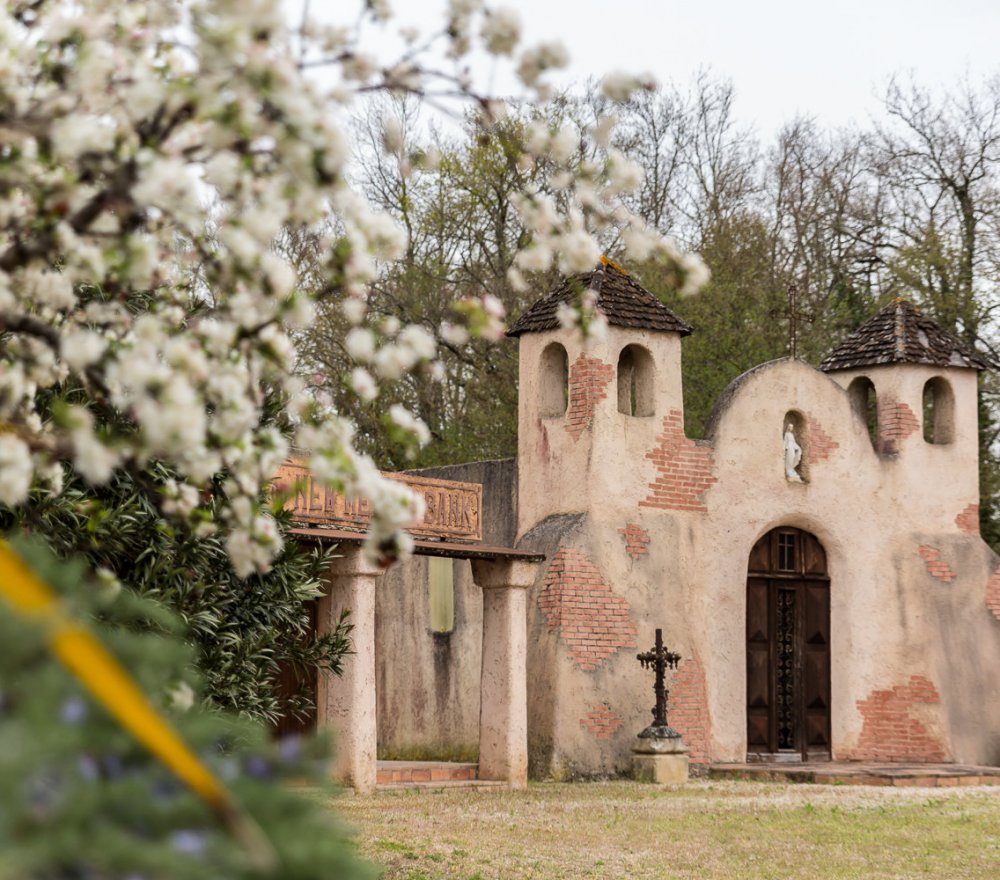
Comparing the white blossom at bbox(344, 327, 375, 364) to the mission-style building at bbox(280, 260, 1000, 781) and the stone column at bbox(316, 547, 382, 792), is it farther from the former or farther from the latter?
the mission-style building at bbox(280, 260, 1000, 781)

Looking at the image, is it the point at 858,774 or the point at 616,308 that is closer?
the point at 858,774

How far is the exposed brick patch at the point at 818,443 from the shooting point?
769 inches

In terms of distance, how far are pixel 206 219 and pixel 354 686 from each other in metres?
10.8

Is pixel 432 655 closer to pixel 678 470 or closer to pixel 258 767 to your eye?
pixel 678 470

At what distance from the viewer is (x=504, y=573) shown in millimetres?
16453

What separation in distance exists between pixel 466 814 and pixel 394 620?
6990 mm

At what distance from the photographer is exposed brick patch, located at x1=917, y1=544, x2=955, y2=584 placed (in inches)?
782

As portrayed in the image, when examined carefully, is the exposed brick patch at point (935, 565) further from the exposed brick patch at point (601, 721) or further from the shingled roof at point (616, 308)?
the exposed brick patch at point (601, 721)

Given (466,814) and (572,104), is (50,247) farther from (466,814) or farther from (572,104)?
(572,104)

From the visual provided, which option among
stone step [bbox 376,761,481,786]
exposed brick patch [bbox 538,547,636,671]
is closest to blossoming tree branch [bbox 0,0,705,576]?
stone step [bbox 376,761,481,786]

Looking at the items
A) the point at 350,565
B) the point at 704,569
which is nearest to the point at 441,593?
the point at 704,569

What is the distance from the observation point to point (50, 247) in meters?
3.88

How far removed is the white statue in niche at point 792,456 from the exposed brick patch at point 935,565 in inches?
75.3

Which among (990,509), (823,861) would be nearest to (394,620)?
(823,861)
